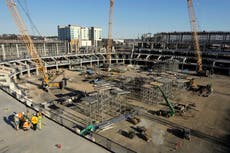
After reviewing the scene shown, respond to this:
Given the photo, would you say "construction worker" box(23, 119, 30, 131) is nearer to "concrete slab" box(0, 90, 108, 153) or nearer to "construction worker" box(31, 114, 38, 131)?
"concrete slab" box(0, 90, 108, 153)

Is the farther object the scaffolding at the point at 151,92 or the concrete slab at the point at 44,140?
the scaffolding at the point at 151,92

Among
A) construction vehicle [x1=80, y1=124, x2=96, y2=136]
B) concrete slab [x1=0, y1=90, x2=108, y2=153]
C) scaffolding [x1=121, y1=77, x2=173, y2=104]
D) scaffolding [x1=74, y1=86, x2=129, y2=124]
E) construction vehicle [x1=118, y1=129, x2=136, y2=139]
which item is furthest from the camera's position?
scaffolding [x1=121, y1=77, x2=173, y2=104]

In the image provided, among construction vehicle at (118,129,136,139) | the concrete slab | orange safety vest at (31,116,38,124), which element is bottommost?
construction vehicle at (118,129,136,139)

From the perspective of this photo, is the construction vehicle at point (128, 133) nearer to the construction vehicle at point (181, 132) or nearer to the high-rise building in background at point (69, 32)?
the construction vehicle at point (181, 132)

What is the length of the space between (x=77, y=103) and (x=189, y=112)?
21.3 m

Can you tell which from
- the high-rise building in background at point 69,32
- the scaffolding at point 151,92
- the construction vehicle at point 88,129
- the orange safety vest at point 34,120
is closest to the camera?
the orange safety vest at point 34,120

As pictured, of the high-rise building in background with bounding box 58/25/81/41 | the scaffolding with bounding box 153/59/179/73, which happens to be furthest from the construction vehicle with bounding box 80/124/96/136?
the high-rise building in background with bounding box 58/25/81/41

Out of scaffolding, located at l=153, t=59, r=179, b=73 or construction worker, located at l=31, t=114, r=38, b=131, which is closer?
construction worker, located at l=31, t=114, r=38, b=131

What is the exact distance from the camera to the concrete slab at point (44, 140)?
1181cm

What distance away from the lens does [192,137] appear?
22.7m

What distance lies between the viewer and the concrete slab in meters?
11.8

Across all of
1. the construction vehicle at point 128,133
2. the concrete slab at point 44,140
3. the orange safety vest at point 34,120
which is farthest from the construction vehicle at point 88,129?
the orange safety vest at point 34,120

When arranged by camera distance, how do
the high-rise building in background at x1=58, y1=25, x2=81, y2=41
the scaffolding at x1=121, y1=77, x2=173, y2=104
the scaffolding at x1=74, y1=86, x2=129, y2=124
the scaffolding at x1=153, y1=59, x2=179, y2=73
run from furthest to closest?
the high-rise building in background at x1=58, y1=25, x2=81, y2=41 < the scaffolding at x1=153, y1=59, x2=179, y2=73 < the scaffolding at x1=121, y1=77, x2=173, y2=104 < the scaffolding at x1=74, y1=86, x2=129, y2=124

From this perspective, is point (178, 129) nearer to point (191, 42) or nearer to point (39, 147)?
point (39, 147)
